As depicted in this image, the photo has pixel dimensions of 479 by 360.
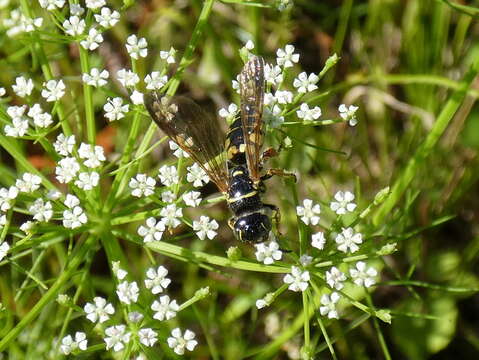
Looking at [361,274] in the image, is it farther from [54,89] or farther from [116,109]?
[54,89]

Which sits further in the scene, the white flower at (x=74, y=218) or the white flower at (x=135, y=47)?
the white flower at (x=135, y=47)

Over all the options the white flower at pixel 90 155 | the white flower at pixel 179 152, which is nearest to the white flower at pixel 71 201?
the white flower at pixel 90 155

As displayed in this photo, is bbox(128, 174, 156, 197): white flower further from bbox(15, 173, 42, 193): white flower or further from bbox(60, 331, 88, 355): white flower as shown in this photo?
bbox(60, 331, 88, 355): white flower

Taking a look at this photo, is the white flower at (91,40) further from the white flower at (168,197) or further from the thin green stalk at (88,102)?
the white flower at (168,197)

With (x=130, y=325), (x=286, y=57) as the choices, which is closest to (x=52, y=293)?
(x=130, y=325)

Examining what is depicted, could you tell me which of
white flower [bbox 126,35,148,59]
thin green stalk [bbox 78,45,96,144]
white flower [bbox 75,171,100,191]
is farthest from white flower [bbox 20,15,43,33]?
white flower [bbox 75,171,100,191]

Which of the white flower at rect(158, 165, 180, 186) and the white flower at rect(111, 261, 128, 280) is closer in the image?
the white flower at rect(111, 261, 128, 280)

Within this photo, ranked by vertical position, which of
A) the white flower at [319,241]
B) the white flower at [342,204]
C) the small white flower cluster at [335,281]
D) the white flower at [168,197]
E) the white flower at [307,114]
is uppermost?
the white flower at [307,114]
